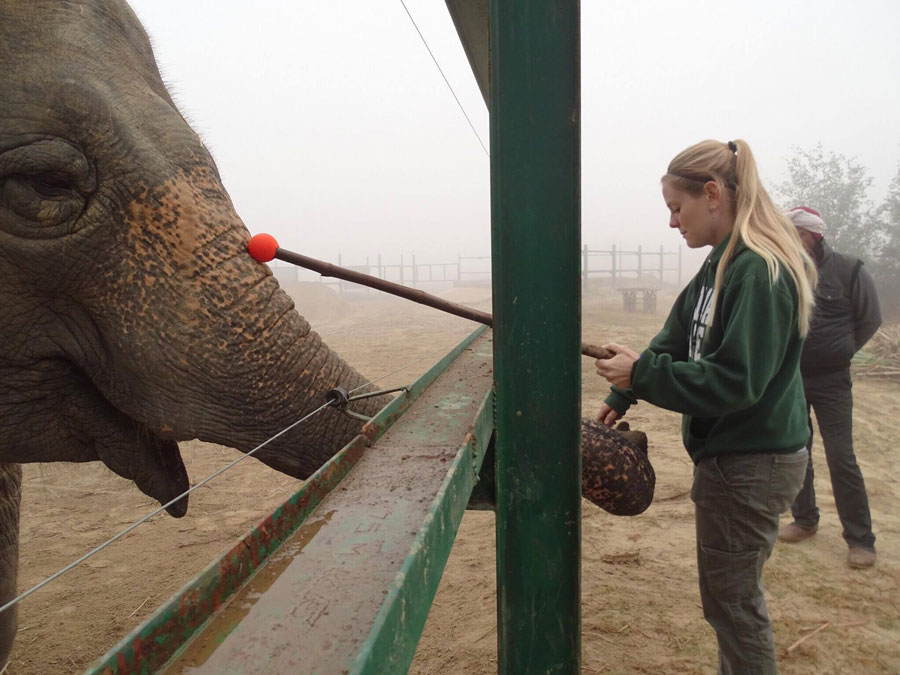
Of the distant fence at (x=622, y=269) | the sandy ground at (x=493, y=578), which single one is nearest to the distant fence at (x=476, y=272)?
the distant fence at (x=622, y=269)

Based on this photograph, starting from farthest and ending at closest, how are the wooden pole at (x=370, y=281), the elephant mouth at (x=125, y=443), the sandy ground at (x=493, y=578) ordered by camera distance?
the sandy ground at (x=493, y=578) < the elephant mouth at (x=125, y=443) < the wooden pole at (x=370, y=281)

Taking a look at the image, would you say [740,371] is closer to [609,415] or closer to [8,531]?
[609,415]

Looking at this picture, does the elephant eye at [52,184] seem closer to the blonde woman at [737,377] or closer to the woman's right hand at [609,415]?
the blonde woman at [737,377]

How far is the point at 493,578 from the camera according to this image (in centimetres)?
318

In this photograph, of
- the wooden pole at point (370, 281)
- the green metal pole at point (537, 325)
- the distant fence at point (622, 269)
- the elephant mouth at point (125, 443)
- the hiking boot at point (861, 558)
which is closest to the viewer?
the green metal pole at point (537, 325)

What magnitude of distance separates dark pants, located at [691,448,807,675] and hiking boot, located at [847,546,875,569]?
1.82 m

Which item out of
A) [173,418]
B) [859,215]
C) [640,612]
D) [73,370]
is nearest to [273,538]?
[173,418]

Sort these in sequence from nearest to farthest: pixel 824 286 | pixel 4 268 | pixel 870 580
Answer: pixel 4 268, pixel 870 580, pixel 824 286

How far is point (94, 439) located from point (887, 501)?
4.56 metres

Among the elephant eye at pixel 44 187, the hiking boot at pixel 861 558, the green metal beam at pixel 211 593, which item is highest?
the elephant eye at pixel 44 187

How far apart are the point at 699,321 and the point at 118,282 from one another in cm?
171

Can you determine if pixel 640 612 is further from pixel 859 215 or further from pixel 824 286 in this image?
pixel 859 215

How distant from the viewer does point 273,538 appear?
3.01ft

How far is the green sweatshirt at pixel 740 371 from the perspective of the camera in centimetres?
161
